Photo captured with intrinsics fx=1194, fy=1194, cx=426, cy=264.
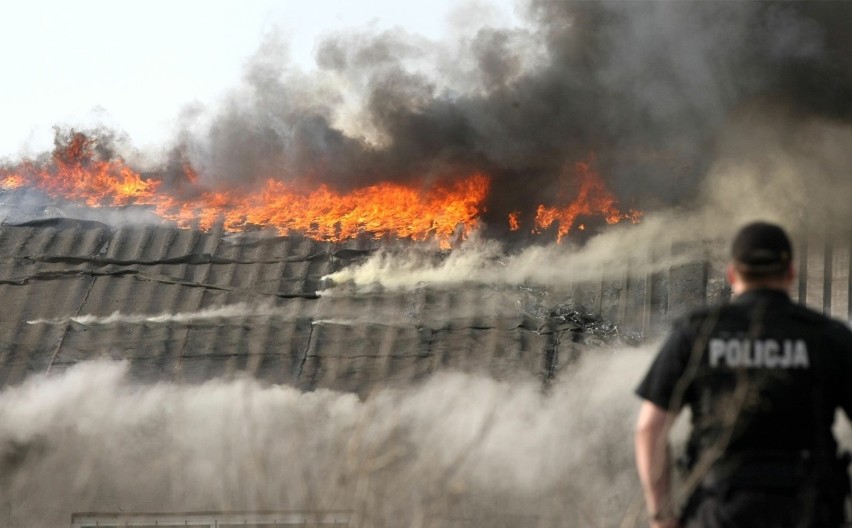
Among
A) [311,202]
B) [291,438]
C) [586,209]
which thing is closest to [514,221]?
[586,209]

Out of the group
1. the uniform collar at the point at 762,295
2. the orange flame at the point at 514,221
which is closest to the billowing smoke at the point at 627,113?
the orange flame at the point at 514,221

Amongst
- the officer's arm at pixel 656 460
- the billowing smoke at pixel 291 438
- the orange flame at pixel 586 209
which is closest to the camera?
the officer's arm at pixel 656 460

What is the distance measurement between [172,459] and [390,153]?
14.0 feet

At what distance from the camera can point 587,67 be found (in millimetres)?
10523

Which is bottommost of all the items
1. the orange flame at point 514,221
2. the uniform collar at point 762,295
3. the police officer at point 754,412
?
the police officer at point 754,412

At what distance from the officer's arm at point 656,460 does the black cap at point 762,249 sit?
576 millimetres

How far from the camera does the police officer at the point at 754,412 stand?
3.84 m

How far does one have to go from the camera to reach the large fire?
9.86 meters

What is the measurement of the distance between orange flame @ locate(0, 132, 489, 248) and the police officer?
5739 millimetres

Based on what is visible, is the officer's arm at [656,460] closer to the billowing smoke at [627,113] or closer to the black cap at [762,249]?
the black cap at [762,249]

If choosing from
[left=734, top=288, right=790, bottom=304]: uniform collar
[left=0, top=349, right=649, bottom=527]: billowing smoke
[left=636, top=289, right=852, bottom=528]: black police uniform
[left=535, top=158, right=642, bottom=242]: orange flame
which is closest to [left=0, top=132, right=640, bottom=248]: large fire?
[left=535, top=158, right=642, bottom=242]: orange flame

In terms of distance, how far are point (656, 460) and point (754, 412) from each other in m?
0.35

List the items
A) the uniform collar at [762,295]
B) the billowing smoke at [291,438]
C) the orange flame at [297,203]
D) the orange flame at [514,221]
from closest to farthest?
1. the uniform collar at [762,295]
2. the billowing smoke at [291,438]
3. the orange flame at [514,221]
4. the orange flame at [297,203]

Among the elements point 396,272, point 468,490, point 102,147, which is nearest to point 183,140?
point 102,147
